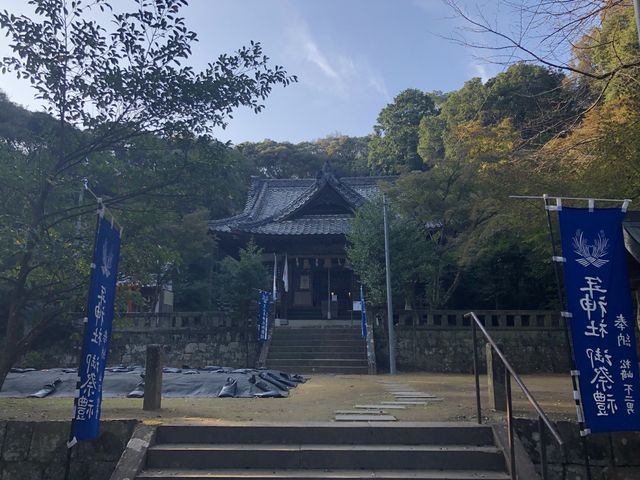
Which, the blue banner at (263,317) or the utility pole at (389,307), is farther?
the blue banner at (263,317)

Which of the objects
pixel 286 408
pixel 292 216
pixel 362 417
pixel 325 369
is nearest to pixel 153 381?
pixel 286 408

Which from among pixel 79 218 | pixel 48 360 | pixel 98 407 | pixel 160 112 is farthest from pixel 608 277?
pixel 48 360

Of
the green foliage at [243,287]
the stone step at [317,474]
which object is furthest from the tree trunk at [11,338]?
the green foliage at [243,287]

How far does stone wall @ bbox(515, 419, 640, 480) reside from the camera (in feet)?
18.1

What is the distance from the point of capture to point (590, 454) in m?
5.57

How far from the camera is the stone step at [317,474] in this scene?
193 inches

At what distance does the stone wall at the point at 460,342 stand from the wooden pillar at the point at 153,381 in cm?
1083

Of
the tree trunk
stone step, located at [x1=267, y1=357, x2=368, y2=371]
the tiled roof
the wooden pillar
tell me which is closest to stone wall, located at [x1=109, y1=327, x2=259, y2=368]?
stone step, located at [x1=267, y1=357, x2=368, y2=371]

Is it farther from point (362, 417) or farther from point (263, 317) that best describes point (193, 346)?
point (362, 417)

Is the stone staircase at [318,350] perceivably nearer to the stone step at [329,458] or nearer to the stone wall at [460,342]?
the stone wall at [460,342]

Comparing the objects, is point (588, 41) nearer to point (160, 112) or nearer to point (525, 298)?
point (160, 112)

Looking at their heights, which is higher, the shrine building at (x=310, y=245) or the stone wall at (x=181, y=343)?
the shrine building at (x=310, y=245)

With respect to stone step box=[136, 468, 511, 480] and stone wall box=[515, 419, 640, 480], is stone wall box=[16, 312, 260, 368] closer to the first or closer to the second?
stone step box=[136, 468, 511, 480]

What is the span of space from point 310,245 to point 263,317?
21.0ft
